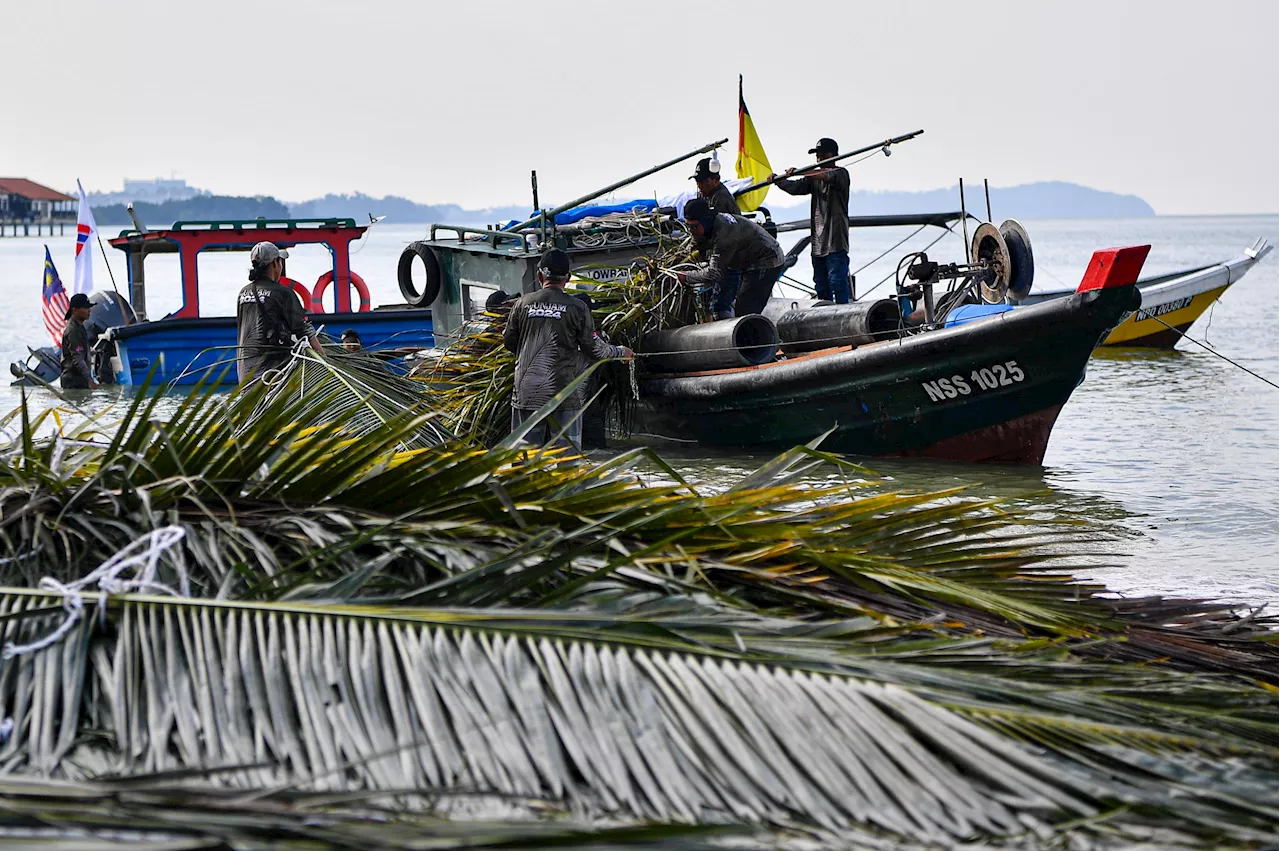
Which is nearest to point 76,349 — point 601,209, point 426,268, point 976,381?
point 426,268

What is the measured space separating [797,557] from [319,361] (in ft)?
8.66

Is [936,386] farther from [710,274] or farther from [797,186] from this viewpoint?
[797,186]

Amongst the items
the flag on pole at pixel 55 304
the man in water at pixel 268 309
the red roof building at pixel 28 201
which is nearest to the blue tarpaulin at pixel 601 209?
the man in water at pixel 268 309

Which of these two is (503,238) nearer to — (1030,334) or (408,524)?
(1030,334)

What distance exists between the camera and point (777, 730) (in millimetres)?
2357

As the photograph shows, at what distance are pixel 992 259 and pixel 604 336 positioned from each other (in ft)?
13.0

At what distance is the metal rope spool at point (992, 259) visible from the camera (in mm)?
12672

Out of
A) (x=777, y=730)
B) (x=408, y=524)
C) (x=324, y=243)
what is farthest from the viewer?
(x=324, y=243)

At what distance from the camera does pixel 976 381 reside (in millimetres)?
10648

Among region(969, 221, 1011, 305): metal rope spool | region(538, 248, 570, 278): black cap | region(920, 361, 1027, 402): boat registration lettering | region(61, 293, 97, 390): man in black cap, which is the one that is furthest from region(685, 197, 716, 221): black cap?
region(61, 293, 97, 390): man in black cap

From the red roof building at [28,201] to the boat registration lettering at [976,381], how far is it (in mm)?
127401

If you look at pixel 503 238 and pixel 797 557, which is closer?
pixel 797 557

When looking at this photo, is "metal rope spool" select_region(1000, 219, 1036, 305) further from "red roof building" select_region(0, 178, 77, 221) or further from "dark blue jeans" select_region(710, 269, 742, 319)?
"red roof building" select_region(0, 178, 77, 221)

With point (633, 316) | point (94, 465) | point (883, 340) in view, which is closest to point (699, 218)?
point (633, 316)
